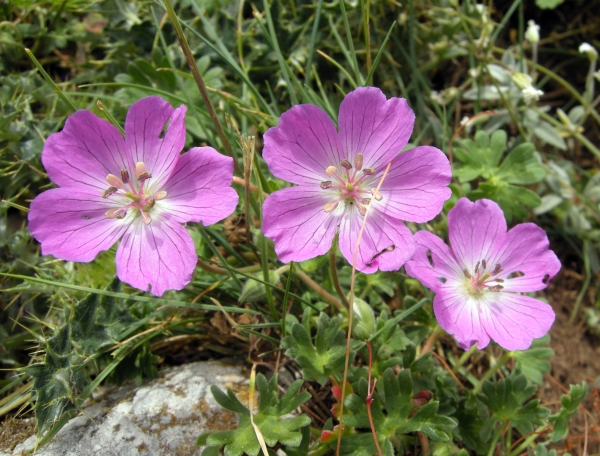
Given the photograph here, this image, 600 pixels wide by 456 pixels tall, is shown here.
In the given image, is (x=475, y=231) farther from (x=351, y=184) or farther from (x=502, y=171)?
(x=502, y=171)

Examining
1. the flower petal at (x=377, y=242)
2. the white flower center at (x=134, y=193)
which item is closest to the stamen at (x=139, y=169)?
the white flower center at (x=134, y=193)

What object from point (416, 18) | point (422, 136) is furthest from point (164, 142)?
point (416, 18)

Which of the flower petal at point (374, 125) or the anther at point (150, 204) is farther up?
the flower petal at point (374, 125)

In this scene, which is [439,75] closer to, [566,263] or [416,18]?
[416,18]

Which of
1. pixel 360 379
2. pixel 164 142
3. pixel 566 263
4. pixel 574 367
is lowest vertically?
pixel 574 367

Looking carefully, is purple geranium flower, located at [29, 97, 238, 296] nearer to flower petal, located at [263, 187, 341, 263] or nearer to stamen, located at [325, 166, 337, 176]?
flower petal, located at [263, 187, 341, 263]

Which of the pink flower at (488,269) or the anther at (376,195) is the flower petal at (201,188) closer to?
the anther at (376,195)

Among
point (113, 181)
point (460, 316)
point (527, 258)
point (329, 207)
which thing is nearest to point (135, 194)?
point (113, 181)
